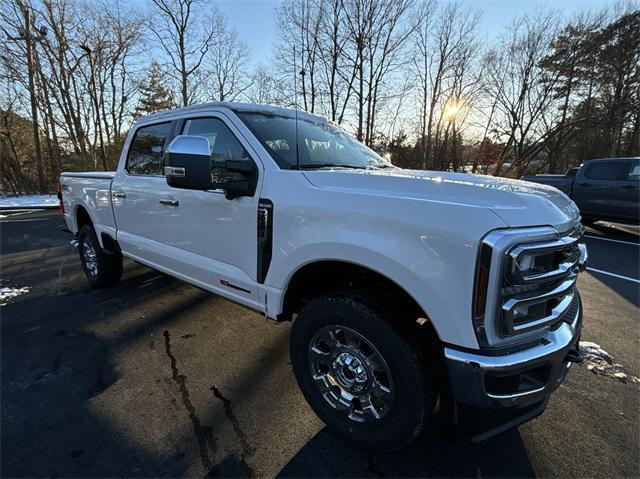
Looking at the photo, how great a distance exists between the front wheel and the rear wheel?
3.32 meters

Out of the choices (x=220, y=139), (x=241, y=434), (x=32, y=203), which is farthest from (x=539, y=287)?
(x=32, y=203)

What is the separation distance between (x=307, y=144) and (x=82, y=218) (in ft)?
12.4

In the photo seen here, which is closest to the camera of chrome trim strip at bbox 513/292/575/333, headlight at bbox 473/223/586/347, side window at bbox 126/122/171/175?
headlight at bbox 473/223/586/347

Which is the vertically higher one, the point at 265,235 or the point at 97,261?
the point at 265,235

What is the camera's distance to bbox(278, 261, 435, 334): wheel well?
188 centimetres

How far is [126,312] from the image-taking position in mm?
3865

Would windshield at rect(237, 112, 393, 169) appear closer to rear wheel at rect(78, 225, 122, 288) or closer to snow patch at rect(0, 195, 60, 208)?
rear wheel at rect(78, 225, 122, 288)

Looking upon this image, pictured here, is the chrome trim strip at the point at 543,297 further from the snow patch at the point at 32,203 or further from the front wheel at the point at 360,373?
the snow patch at the point at 32,203

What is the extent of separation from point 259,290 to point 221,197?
0.72 metres

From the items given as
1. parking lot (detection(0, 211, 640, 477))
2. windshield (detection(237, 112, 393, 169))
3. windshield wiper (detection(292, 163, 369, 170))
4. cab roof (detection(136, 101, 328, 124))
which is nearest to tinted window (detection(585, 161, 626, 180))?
parking lot (detection(0, 211, 640, 477))

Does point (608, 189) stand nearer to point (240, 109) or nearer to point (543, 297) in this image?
point (543, 297)

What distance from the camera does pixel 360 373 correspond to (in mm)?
1969

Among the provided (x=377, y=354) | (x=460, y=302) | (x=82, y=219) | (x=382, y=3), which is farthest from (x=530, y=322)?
(x=382, y=3)

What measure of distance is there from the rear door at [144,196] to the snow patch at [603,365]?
368 cm
